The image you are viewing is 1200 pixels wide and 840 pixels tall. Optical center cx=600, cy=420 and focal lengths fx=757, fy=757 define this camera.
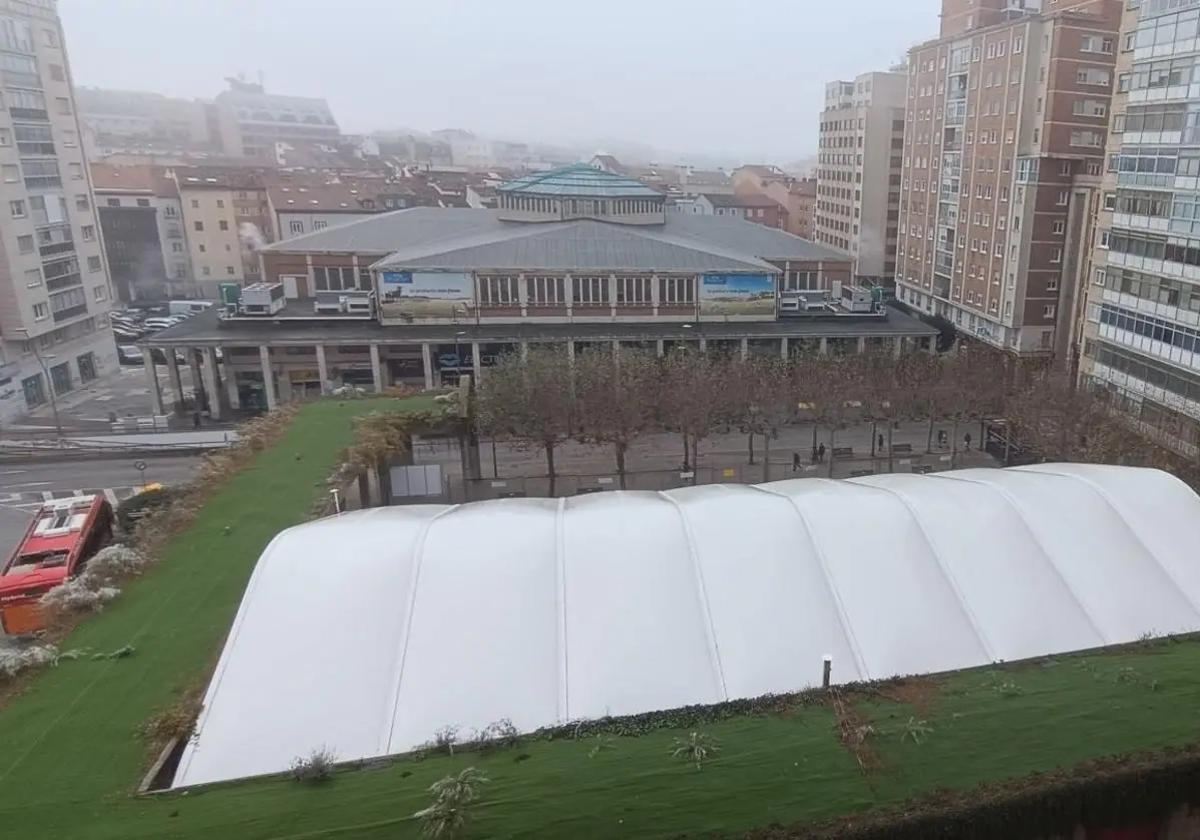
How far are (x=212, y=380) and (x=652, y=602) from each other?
86.5 feet

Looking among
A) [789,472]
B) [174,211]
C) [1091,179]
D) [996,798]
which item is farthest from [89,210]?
[1091,179]

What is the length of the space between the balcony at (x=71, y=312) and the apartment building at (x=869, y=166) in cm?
4275

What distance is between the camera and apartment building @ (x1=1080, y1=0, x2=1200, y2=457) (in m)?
20.6

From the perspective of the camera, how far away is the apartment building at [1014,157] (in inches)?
1176

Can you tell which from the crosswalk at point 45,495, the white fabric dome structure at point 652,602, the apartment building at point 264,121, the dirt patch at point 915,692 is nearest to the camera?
the dirt patch at point 915,692

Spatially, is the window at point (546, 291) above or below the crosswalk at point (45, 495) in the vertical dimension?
above

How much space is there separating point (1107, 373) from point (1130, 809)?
867 inches

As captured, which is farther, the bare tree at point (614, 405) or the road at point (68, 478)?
the road at point (68, 478)

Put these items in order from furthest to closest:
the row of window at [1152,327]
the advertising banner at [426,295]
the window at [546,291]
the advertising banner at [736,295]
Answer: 1. the advertising banner at [736,295]
2. the window at [546,291]
3. the advertising banner at [426,295]
4. the row of window at [1152,327]

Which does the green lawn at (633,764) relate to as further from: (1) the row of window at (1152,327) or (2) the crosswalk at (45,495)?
(1) the row of window at (1152,327)

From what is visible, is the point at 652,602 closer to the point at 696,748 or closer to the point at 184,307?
the point at 696,748

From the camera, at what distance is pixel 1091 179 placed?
2967 cm

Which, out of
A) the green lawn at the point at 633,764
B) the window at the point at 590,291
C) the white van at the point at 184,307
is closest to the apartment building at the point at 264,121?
the white van at the point at 184,307

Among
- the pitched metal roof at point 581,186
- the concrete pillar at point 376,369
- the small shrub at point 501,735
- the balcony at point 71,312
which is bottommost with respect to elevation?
the concrete pillar at point 376,369
